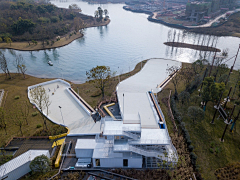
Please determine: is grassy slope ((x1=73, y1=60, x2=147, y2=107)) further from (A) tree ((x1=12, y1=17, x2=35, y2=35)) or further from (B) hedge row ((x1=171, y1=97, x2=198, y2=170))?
(A) tree ((x1=12, y1=17, x2=35, y2=35))

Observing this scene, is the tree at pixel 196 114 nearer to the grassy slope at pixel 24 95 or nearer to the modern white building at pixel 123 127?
the modern white building at pixel 123 127

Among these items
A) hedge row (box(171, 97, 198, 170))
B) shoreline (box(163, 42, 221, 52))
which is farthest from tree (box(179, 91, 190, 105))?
shoreline (box(163, 42, 221, 52))

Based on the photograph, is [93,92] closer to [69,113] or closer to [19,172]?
[69,113]

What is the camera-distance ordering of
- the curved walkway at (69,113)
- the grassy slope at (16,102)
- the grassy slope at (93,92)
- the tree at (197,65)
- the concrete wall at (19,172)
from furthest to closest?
1. the tree at (197,65)
2. the grassy slope at (93,92)
3. the curved walkway at (69,113)
4. the grassy slope at (16,102)
5. the concrete wall at (19,172)

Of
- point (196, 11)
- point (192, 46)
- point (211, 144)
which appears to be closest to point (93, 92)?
point (211, 144)

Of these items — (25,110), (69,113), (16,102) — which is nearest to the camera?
(25,110)

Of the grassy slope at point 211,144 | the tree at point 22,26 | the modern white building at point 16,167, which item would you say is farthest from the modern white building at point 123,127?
the tree at point 22,26
